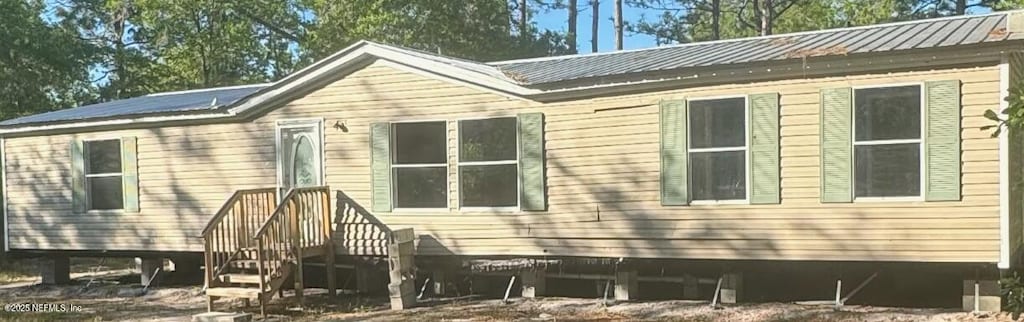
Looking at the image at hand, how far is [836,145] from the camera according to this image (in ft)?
29.7

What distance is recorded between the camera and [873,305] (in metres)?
9.91

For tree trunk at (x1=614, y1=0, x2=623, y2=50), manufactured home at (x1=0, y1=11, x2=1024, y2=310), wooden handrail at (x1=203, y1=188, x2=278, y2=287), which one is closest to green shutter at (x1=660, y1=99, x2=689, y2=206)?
manufactured home at (x1=0, y1=11, x2=1024, y2=310)

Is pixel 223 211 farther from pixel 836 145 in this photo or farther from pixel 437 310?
pixel 836 145

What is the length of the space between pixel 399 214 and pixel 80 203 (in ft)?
18.3

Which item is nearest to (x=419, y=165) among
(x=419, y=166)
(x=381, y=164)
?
(x=419, y=166)

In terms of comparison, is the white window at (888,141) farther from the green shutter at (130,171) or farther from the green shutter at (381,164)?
the green shutter at (130,171)

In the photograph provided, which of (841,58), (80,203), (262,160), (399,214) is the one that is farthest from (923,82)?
(80,203)

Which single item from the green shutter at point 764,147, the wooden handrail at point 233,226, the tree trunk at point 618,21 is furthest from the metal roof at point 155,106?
the tree trunk at point 618,21

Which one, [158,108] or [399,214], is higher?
[158,108]

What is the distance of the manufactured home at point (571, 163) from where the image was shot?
8.72 m

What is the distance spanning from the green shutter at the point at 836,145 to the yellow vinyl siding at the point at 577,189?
0.31 ft

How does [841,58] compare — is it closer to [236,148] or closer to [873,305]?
[873,305]

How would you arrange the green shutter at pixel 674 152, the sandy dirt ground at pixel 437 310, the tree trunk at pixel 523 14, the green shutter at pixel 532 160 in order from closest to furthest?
the sandy dirt ground at pixel 437 310
the green shutter at pixel 674 152
the green shutter at pixel 532 160
the tree trunk at pixel 523 14

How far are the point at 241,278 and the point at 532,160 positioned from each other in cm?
374
